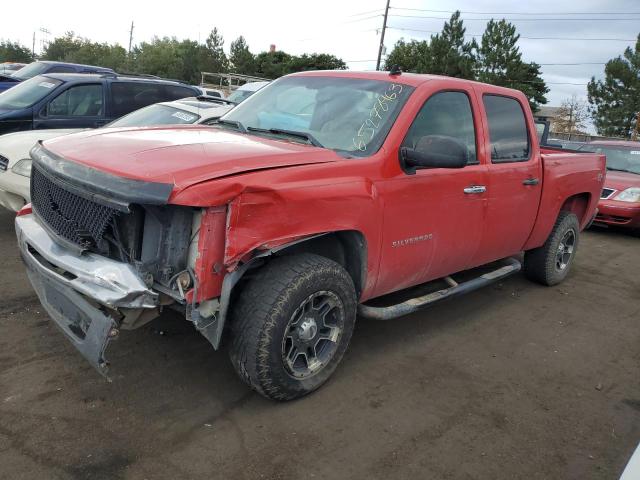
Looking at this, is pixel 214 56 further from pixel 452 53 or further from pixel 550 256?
pixel 550 256

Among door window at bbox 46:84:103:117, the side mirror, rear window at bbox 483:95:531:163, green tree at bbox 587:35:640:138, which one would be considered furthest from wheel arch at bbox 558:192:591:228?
green tree at bbox 587:35:640:138

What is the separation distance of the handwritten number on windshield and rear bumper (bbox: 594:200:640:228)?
668 cm

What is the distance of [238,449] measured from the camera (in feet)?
9.09

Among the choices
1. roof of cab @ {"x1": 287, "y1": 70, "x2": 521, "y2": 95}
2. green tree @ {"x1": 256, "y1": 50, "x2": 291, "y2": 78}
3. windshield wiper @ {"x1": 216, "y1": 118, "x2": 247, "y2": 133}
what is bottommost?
windshield wiper @ {"x1": 216, "y1": 118, "x2": 247, "y2": 133}

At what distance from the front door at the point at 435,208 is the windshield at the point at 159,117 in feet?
12.2

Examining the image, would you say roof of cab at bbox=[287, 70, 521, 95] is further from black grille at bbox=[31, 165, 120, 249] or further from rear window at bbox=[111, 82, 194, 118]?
rear window at bbox=[111, 82, 194, 118]

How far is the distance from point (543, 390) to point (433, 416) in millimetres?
925

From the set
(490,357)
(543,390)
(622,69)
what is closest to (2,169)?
(490,357)

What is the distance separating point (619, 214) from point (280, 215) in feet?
25.9

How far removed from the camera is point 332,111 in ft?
12.5

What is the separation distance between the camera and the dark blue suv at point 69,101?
7.71 m

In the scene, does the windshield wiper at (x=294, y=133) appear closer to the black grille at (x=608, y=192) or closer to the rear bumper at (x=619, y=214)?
the rear bumper at (x=619, y=214)

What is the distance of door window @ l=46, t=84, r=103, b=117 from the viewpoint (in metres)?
8.02

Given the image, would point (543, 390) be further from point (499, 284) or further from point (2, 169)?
point (2, 169)
